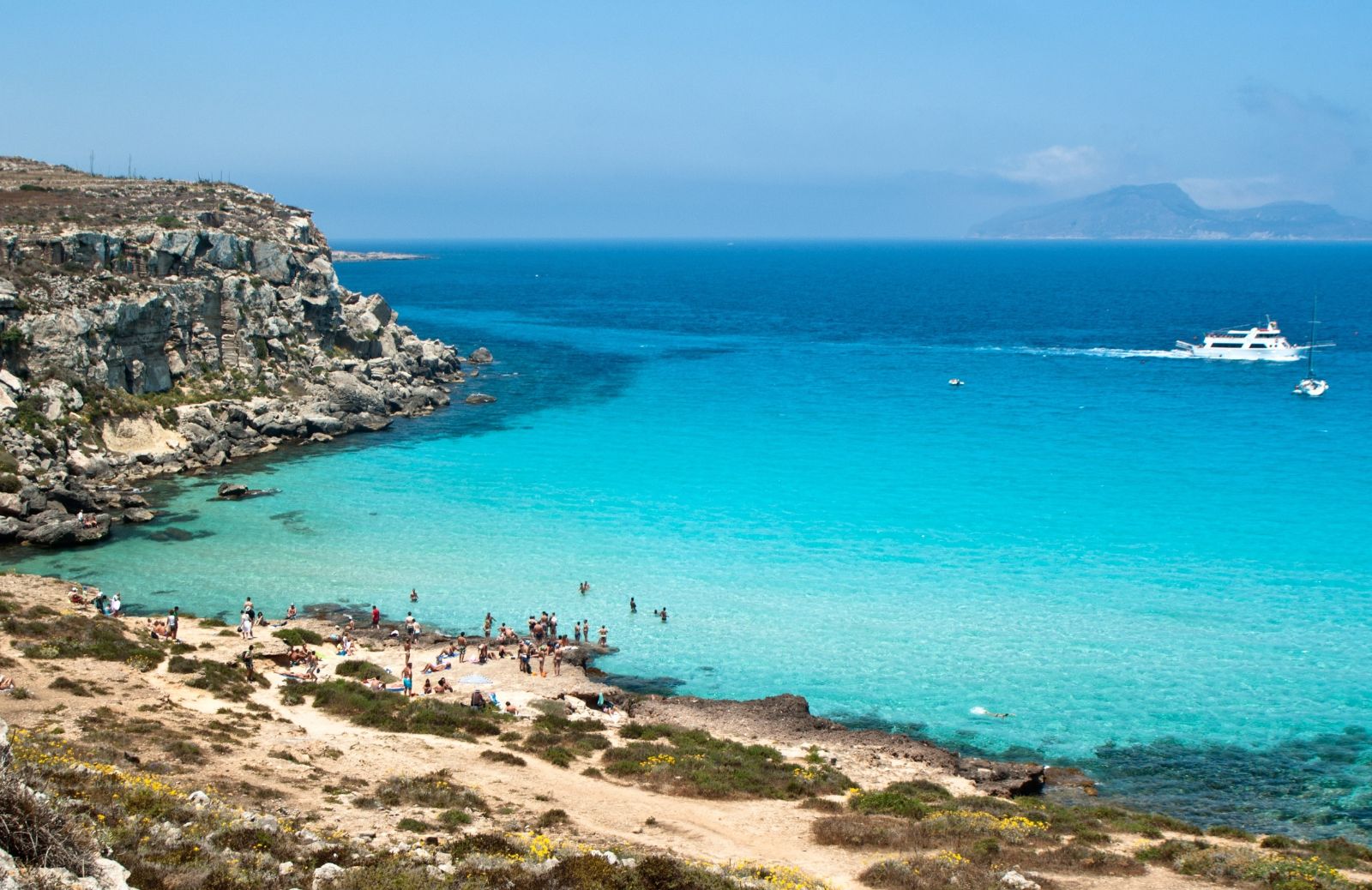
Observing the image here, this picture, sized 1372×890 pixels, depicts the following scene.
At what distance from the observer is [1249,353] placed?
96.5 m

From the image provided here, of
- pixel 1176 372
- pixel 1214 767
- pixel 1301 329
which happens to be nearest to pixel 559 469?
pixel 1214 767

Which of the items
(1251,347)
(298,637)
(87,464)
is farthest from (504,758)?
(1251,347)

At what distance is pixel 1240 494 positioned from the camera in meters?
53.4

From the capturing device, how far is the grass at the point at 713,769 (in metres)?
24.9

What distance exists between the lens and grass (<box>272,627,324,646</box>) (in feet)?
112

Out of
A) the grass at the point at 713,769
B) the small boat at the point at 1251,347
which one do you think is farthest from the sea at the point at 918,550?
the small boat at the point at 1251,347

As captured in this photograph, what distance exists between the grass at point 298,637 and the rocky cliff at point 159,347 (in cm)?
1492

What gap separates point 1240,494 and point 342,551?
42606 mm

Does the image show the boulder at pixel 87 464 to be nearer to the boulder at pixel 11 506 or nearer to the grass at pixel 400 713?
the boulder at pixel 11 506

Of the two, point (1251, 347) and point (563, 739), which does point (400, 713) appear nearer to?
point (563, 739)

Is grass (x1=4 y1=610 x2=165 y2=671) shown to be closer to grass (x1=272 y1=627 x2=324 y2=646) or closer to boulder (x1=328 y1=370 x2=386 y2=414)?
grass (x1=272 y1=627 x2=324 y2=646)

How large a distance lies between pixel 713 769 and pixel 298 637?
51.7ft

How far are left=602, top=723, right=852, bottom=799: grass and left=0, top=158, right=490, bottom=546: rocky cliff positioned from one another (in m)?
29.2

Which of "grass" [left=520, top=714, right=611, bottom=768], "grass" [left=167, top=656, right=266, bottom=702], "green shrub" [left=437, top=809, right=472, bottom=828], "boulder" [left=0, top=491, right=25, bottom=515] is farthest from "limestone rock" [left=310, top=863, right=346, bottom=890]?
"boulder" [left=0, top=491, right=25, bottom=515]
